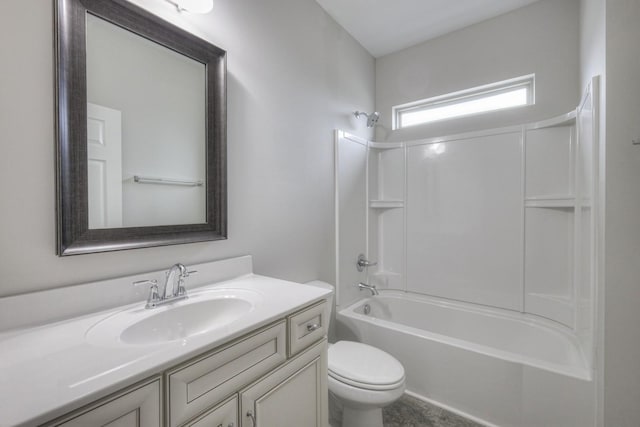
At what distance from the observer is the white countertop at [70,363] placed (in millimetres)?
513

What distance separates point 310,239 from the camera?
1976 millimetres

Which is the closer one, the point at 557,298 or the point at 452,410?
the point at 452,410

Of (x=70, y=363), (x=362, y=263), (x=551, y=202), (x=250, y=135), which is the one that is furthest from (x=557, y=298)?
(x=70, y=363)

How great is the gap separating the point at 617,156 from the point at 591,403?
1168 millimetres

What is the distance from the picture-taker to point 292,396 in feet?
3.36

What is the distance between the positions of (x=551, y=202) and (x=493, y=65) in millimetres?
1175

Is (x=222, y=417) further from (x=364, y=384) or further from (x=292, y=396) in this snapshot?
(x=364, y=384)

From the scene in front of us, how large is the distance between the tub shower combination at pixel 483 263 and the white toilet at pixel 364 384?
47 centimetres

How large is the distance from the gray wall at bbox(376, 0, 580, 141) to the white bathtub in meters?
1.56

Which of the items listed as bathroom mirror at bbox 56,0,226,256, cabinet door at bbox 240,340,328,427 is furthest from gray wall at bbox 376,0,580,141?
cabinet door at bbox 240,340,328,427

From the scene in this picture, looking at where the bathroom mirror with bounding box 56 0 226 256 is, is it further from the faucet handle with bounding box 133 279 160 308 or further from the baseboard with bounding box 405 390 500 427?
the baseboard with bounding box 405 390 500 427

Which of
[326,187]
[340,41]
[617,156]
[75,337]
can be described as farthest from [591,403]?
[340,41]

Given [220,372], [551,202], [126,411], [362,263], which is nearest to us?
[126,411]

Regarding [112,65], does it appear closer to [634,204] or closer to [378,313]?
[634,204]
